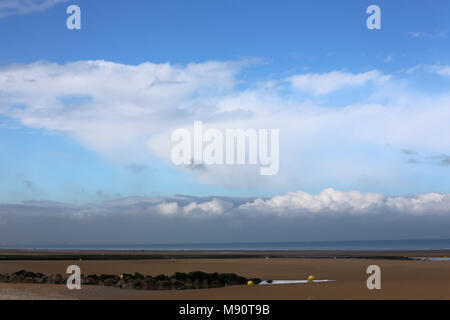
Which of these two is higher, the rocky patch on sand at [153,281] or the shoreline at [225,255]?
the rocky patch on sand at [153,281]

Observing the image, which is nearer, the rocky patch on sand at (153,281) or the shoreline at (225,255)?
the rocky patch on sand at (153,281)

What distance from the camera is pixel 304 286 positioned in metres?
28.1

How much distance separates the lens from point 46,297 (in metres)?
23.8

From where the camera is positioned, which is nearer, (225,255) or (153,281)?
(153,281)

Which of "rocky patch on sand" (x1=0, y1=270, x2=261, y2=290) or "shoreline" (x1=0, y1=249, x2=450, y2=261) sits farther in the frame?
"shoreline" (x1=0, y1=249, x2=450, y2=261)

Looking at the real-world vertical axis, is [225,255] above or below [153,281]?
below

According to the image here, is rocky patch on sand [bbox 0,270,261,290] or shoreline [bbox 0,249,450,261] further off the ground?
rocky patch on sand [bbox 0,270,261,290]
